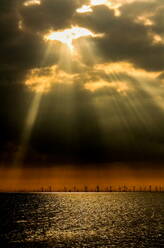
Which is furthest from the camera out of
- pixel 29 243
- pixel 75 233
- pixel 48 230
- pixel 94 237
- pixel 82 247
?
pixel 48 230

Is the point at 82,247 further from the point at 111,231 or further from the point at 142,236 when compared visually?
the point at 111,231

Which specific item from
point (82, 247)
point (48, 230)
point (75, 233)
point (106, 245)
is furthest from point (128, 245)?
point (48, 230)

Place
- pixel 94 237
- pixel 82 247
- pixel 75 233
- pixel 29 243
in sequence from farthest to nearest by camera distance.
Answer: pixel 75 233
pixel 94 237
pixel 29 243
pixel 82 247

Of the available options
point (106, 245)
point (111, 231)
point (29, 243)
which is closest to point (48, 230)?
point (111, 231)

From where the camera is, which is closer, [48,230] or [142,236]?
[142,236]

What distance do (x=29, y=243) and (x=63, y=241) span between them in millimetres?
9180

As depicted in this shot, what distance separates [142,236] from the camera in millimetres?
113625

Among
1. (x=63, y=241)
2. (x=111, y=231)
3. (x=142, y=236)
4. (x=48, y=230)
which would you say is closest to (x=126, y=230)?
(x=111, y=231)

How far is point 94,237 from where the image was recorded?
360 feet

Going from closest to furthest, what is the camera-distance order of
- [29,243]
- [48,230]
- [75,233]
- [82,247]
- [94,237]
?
[82,247] → [29,243] → [94,237] → [75,233] → [48,230]

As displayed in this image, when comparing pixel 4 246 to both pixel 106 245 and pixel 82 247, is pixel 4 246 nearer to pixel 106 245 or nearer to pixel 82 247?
pixel 82 247

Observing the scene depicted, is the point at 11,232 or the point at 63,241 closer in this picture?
the point at 63,241

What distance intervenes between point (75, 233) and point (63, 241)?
17.6 m

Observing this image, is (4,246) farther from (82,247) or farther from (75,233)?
(75,233)
